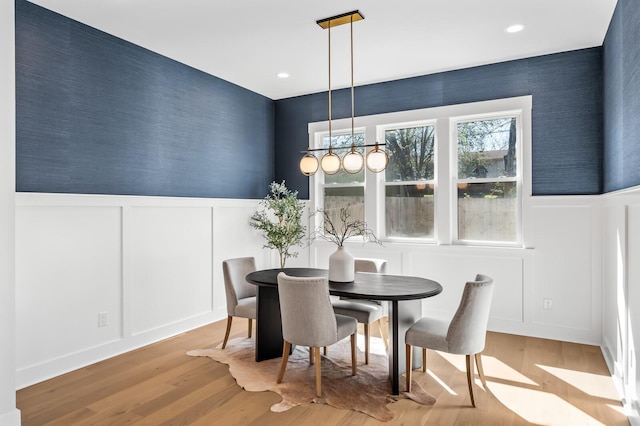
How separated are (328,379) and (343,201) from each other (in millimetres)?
2819

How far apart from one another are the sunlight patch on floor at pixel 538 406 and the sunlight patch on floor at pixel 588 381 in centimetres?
32

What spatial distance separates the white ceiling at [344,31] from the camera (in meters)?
3.27

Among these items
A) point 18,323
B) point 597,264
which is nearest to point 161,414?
point 18,323

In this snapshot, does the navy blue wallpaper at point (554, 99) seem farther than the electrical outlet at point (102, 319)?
Yes

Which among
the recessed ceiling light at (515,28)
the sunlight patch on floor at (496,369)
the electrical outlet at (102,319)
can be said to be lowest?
the sunlight patch on floor at (496,369)

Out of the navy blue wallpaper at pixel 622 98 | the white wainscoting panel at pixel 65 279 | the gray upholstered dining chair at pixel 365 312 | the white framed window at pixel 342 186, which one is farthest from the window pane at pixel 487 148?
the white wainscoting panel at pixel 65 279

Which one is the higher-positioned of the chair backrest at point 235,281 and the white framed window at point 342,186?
the white framed window at point 342,186

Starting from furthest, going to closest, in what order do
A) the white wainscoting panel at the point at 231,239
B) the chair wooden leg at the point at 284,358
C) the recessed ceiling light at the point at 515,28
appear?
the white wainscoting panel at the point at 231,239 < the recessed ceiling light at the point at 515,28 < the chair wooden leg at the point at 284,358

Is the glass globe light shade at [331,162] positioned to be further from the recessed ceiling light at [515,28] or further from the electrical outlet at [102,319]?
the electrical outlet at [102,319]

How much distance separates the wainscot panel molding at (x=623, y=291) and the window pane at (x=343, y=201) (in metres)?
2.65

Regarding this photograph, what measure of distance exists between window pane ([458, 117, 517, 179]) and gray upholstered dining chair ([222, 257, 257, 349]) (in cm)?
264

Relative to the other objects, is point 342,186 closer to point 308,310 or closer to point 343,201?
point 343,201

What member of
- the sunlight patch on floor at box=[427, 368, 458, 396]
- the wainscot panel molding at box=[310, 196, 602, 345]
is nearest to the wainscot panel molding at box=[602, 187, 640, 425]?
the wainscot panel molding at box=[310, 196, 602, 345]

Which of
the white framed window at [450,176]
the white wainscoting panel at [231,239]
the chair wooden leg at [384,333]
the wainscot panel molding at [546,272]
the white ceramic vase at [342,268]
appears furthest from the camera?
the white wainscoting panel at [231,239]
